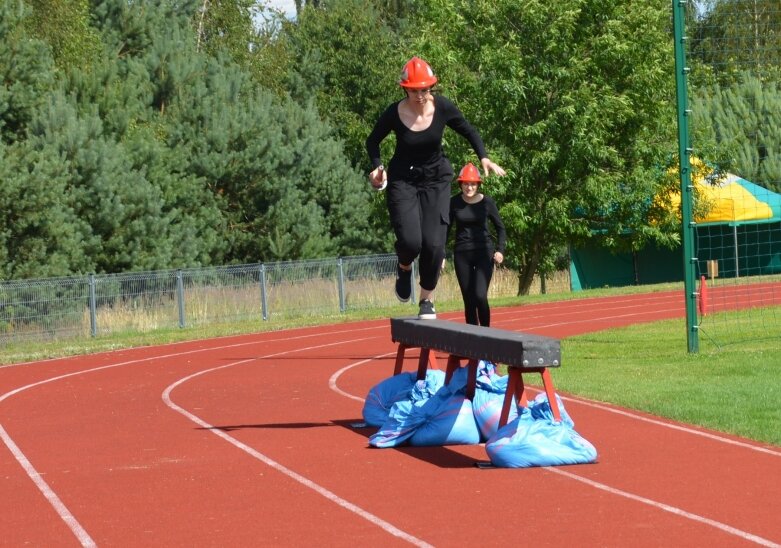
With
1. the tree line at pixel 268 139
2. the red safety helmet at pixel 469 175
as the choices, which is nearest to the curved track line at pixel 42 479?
the red safety helmet at pixel 469 175

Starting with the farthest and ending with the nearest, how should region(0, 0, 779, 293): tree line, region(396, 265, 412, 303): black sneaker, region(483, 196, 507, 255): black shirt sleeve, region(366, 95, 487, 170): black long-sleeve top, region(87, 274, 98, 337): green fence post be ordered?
region(0, 0, 779, 293): tree line → region(87, 274, 98, 337): green fence post → region(483, 196, 507, 255): black shirt sleeve → region(396, 265, 412, 303): black sneaker → region(366, 95, 487, 170): black long-sleeve top

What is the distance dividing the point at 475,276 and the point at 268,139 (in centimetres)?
3163

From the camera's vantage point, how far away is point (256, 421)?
12.5 meters

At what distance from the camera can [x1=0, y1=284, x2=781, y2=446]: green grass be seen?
37.7ft

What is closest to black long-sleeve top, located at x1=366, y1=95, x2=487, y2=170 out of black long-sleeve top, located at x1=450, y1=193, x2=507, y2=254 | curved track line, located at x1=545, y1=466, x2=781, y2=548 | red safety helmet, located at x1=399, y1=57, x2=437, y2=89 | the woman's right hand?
the woman's right hand

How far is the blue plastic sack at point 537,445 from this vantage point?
914cm

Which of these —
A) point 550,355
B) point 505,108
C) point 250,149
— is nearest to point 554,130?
point 505,108

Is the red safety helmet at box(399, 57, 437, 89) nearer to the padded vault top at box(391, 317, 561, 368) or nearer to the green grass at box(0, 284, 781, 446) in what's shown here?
the padded vault top at box(391, 317, 561, 368)

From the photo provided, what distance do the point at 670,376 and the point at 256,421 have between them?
5057mm

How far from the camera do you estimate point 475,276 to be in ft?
48.4

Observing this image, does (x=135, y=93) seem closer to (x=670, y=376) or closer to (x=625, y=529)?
(x=670, y=376)

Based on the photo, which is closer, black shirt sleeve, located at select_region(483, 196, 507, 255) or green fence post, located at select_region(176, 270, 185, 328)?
black shirt sleeve, located at select_region(483, 196, 507, 255)

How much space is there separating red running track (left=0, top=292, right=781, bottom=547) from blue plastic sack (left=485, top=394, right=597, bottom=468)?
0.11m

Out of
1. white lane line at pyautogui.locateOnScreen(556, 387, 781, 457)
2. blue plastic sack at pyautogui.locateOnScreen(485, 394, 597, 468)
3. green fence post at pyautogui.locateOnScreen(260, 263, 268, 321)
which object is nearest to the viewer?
blue plastic sack at pyautogui.locateOnScreen(485, 394, 597, 468)
